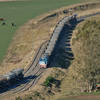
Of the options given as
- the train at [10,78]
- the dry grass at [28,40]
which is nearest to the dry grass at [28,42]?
the dry grass at [28,40]

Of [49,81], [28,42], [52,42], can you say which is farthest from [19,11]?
[49,81]

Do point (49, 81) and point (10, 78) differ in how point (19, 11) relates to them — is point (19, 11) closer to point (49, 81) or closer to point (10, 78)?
point (49, 81)

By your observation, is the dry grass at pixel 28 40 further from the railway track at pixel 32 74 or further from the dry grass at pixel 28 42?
the railway track at pixel 32 74

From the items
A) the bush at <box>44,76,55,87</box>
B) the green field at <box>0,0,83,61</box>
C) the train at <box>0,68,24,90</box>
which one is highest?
the green field at <box>0,0,83,61</box>

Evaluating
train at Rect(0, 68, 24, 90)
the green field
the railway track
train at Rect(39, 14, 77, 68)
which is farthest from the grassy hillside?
the green field

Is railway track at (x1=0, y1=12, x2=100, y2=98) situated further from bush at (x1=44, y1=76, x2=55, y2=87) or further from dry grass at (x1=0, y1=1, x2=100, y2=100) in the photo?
bush at (x1=44, y1=76, x2=55, y2=87)

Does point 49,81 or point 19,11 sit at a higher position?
point 19,11
